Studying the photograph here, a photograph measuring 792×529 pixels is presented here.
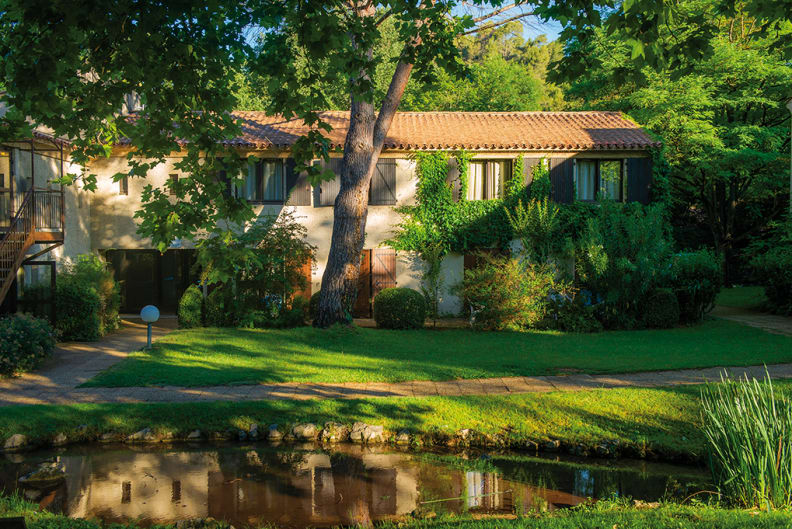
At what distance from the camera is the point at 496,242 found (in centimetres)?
2075

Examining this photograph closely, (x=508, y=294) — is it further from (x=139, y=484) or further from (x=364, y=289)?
(x=139, y=484)

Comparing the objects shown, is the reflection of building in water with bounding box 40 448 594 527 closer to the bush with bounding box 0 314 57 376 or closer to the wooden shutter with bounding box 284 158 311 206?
the bush with bounding box 0 314 57 376

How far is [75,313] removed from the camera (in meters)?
15.7

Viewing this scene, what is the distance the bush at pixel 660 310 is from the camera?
1745 cm

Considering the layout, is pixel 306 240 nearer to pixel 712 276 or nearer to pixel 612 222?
pixel 612 222

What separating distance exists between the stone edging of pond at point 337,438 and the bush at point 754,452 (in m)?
1.82

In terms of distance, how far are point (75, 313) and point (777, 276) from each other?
19.0m

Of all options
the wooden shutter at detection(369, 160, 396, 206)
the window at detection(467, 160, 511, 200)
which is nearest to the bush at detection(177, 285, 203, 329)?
the wooden shutter at detection(369, 160, 396, 206)

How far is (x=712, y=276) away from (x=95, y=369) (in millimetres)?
15371

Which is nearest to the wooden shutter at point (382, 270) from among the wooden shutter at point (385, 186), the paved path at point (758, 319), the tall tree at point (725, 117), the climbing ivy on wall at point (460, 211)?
the climbing ivy on wall at point (460, 211)

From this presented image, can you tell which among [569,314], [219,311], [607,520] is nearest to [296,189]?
[219,311]

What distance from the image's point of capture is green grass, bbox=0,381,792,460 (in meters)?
8.30

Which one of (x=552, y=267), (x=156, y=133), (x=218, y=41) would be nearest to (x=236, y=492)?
(x=156, y=133)

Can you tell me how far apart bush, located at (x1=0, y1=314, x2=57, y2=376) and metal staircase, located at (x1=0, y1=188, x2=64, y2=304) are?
1618mm
